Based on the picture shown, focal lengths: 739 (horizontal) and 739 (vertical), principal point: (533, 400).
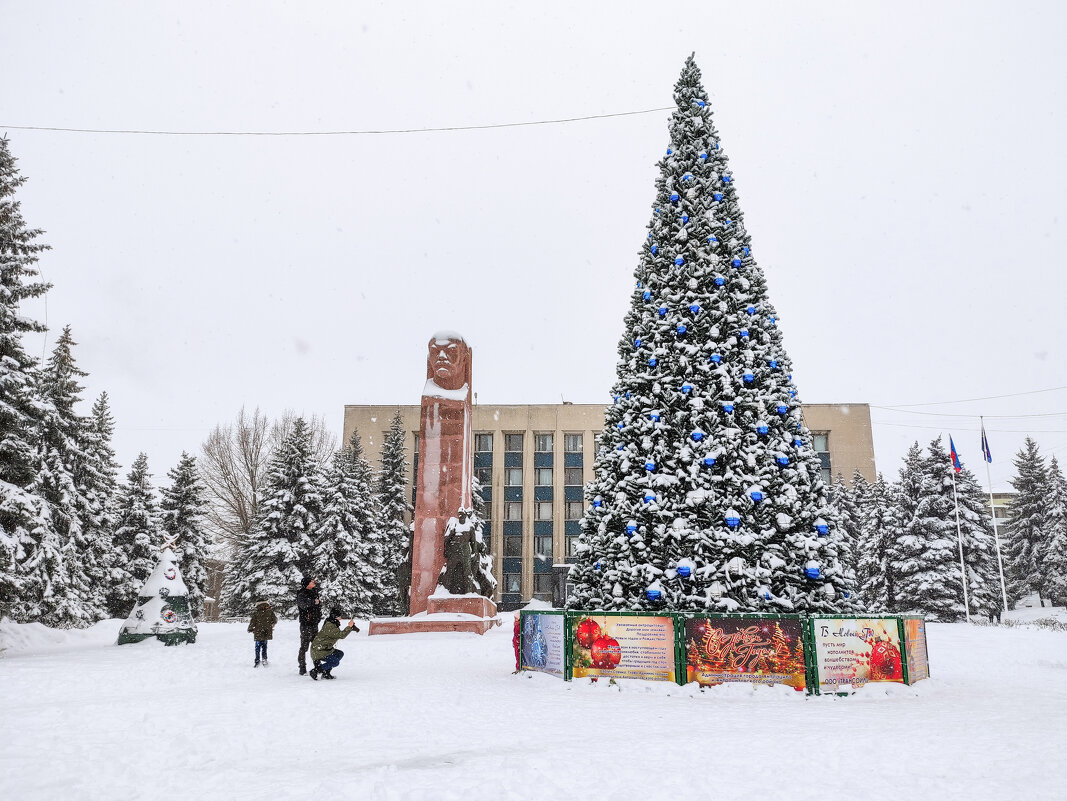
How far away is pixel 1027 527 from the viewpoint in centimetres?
4681

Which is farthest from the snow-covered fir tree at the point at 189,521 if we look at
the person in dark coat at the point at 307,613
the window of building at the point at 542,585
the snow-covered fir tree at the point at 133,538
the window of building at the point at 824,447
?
the window of building at the point at 824,447

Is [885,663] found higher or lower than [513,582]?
lower

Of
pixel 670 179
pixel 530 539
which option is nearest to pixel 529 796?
pixel 670 179

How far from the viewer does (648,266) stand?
1326cm

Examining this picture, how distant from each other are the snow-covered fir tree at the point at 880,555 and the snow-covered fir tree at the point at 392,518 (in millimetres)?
24525

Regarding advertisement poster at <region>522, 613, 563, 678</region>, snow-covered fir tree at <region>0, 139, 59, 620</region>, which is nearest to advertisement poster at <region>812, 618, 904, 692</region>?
advertisement poster at <region>522, 613, 563, 678</region>

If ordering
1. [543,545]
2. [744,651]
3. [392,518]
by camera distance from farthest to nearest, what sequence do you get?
[543,545], [392,518], [744,651]

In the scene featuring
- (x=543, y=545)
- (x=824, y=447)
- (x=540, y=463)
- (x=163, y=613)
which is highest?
(x=824, y=447)

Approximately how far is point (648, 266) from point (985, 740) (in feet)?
28.4

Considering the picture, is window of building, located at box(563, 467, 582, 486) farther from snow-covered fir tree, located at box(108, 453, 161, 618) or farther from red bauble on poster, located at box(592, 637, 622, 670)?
red bauble on poster, located at box(592, 637, 622, 670)

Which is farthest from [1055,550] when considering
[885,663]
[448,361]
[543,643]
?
[543,643]

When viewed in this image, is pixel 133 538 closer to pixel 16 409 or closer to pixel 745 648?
pixel 16 409

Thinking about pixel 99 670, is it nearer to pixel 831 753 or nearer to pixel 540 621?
pixel 540 621

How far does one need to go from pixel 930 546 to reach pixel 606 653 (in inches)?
1202
